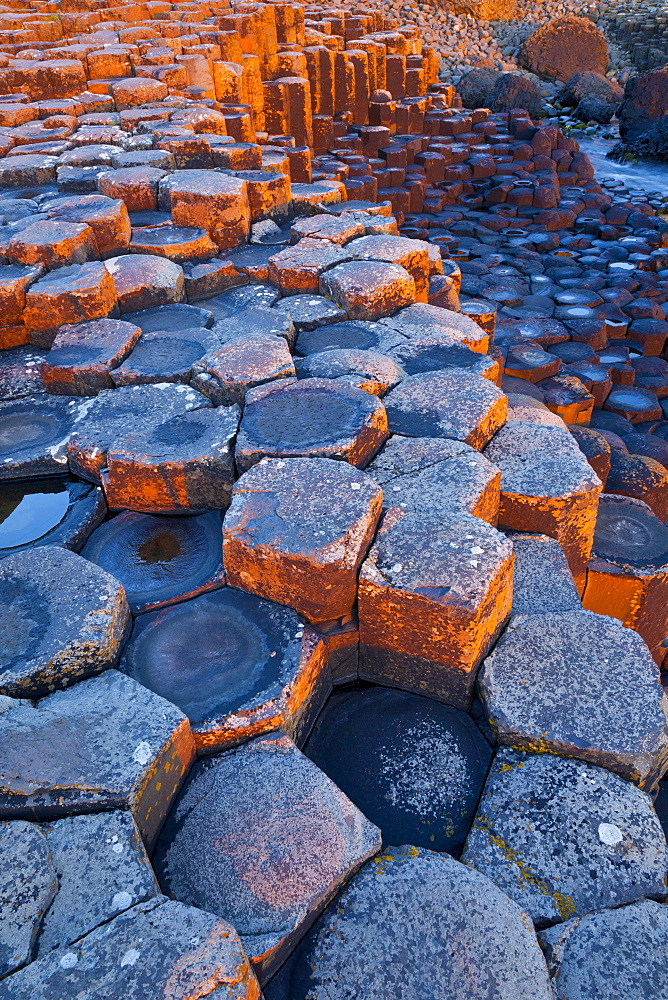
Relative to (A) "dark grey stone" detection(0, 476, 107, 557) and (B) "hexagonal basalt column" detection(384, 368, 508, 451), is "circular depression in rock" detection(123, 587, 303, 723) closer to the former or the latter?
(A) "dark grey stone" detection(0, 476, 107, 557)

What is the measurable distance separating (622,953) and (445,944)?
1.08 feet

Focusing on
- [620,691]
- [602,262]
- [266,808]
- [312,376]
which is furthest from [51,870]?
[602,262]

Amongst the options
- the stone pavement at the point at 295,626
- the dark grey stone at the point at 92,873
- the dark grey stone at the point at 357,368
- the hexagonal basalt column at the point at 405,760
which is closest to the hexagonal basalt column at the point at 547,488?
the stone pavement at the point at 295,626

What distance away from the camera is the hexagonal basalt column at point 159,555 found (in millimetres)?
1900

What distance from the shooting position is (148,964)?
106 cm

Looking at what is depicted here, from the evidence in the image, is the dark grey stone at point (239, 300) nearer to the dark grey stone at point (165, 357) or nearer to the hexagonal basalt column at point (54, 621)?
the dark grey stone at point (165, 357)

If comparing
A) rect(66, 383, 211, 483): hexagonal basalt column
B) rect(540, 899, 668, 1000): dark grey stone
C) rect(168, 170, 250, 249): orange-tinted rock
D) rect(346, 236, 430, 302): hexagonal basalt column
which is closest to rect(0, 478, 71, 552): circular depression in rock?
rect(66, 383, 211, 483): hexagonal basalt column

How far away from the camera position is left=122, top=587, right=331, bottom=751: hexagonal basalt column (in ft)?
5.04

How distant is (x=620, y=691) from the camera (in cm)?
168

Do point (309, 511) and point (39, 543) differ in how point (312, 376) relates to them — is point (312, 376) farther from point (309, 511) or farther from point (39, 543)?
point (39, 543)

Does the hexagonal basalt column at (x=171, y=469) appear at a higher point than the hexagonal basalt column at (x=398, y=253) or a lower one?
lower

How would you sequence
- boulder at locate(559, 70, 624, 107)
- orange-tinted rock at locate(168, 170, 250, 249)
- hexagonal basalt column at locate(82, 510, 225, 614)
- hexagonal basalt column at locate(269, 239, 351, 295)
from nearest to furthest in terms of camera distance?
hexagonal basalt column at locate(82, 510, 225, 614)
hexagonal basalt column at locate(269, 239, 351, 295)
orange-tinted rock at locate(168, 170, 250, 249)
boulder at locate(559, 70, 624, 107)

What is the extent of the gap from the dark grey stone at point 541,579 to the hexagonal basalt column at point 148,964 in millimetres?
1128

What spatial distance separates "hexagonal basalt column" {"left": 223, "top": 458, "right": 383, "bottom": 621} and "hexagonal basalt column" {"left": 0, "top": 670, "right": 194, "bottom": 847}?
1.41 feet
